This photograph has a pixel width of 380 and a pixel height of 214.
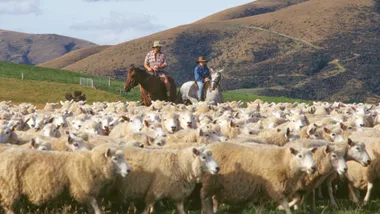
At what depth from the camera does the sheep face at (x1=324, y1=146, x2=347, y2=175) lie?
9.09 meters

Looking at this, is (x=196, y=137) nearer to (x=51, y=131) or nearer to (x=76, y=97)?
(x=51, y=131)

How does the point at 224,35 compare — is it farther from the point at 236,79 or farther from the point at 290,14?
the point at 236,79

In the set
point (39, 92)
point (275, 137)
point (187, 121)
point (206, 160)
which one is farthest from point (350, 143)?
point (39, 92)

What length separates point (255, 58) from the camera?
109m

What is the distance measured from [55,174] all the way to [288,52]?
328 feet

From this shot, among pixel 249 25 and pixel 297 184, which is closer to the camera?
pixel 297 184

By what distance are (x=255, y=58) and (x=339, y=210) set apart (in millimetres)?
100157

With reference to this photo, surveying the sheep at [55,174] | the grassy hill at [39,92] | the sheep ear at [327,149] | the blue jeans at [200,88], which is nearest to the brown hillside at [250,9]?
the grassy hill at [39,92]

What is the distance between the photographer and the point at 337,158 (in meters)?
9.20

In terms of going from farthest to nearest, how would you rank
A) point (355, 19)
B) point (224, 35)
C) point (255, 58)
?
point (224, 35), point (355, 19), point (255, 58)

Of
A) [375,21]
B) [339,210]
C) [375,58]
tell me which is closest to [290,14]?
[375,21]

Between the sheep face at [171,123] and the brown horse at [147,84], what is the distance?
7.73 m

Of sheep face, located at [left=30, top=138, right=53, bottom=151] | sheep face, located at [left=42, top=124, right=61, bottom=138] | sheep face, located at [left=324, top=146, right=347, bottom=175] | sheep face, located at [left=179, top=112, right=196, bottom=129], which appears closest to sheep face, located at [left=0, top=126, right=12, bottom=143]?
sheep face, located at [left=42, top=124, right=61, bottom=138]

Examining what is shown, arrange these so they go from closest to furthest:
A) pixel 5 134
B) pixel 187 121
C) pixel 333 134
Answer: pixel 5 134 → pixel 333 134 → pixel 187 121
